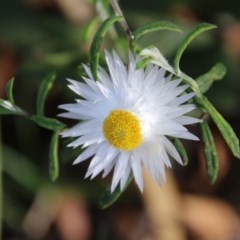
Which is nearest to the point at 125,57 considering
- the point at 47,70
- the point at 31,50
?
the point at 47,70

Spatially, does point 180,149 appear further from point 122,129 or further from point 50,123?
point 50,123

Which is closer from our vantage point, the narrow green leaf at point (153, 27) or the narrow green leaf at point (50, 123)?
the narrow green leaf at point (153, 27)

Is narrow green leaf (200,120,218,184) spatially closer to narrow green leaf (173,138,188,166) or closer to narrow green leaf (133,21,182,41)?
narrow green leaf (173,138,188,166)

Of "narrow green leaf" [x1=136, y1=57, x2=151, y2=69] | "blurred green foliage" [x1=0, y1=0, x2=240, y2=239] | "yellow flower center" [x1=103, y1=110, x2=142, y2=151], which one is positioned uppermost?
"narrow green leaf" [x1=136, y1=57, x2=151, y2=69]

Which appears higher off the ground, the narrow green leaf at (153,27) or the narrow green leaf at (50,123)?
the narrow green leaf at (153,27)

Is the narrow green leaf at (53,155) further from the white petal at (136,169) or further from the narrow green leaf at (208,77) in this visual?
the narrow green leaf at (208,77)

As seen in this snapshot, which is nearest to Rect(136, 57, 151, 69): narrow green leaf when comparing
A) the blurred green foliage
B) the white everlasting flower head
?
the white everlasting flower head

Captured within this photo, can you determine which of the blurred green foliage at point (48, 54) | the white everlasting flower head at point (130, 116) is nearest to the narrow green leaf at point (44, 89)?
the white everlasting flower head at point (130, 116)

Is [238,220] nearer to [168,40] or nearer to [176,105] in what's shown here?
[168,40]
